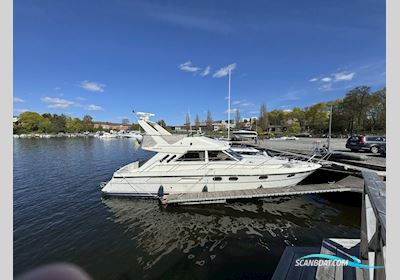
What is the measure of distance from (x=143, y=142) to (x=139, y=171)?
1897 mm

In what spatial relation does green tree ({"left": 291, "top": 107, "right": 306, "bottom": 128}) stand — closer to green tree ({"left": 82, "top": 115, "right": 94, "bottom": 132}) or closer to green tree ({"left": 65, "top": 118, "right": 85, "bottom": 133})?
green tree ({"left": 82, "top": 115, "right": 94, "bottom": 132})

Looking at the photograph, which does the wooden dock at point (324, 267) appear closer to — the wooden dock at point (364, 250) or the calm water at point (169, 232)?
the wooden dock at point (364, 250)

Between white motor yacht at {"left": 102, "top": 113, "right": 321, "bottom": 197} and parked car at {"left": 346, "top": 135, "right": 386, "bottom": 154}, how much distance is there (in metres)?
13.1

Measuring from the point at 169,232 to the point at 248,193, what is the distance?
14.7 ft

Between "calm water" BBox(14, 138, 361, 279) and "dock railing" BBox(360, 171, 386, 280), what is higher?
"dock railing" BBox(360, 171, 386, 280)

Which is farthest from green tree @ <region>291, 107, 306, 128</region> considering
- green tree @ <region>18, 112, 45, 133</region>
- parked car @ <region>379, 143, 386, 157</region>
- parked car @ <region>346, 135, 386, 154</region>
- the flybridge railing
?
green tree @ <region>18, 112, 45, 133</region>

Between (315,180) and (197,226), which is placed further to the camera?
(315,180)

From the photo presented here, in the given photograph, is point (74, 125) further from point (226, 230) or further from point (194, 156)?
point (226, 230)

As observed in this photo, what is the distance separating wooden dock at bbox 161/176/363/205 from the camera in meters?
10.3

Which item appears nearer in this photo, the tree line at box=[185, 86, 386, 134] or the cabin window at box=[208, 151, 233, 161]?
the cabin window at box=[208, 151, 233, 161]

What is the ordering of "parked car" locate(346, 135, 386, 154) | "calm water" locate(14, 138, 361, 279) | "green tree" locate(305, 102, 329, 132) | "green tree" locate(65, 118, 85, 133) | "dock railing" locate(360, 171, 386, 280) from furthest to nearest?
"green tree" locate(65, 118, 85, 133), "green tree" locate(305, 102, 329, 132), "parked car" locate(346, 135, 386, 154), "calm water" locate(14, 138, 361, 279), "dock railing" locate(360, 171, 386, 280)

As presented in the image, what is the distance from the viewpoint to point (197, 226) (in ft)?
28.4

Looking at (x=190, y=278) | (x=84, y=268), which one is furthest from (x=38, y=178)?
(x=190, y=278)

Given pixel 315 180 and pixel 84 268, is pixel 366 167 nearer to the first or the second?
pixel 315 180
